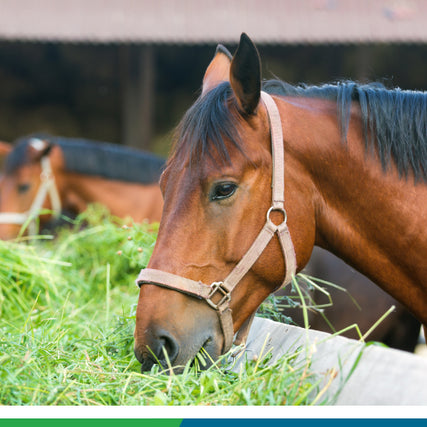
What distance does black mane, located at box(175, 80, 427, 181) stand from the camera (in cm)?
159

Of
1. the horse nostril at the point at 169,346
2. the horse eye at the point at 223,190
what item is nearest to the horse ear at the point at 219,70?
the horse eye at the point at 223,190

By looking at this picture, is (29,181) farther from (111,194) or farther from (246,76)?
(246,76)

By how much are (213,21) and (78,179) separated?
275 centimetres

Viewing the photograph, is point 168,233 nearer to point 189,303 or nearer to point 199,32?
point 189,303

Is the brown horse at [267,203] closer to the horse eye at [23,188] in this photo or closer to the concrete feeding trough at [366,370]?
the concrete feeding trough at [366,370]

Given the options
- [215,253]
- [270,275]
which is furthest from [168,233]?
[270,275]

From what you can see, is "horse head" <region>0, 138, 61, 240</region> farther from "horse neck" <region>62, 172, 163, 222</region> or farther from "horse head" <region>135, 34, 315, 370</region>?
"horse head" <region>135, 34, 315, 370</region>

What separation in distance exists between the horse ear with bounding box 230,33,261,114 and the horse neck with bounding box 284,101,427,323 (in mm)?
148

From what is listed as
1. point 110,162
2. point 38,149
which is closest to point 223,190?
point 110,162

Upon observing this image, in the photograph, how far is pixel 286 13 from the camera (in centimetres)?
652

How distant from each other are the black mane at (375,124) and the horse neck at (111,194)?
3019 mm

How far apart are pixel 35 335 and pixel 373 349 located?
116cm

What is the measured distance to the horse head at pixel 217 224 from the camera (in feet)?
4.88

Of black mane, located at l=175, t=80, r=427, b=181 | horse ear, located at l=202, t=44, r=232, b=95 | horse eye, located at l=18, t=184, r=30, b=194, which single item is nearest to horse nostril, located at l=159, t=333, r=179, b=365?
black mane, located at l=175, t=80, r=427, b=181
